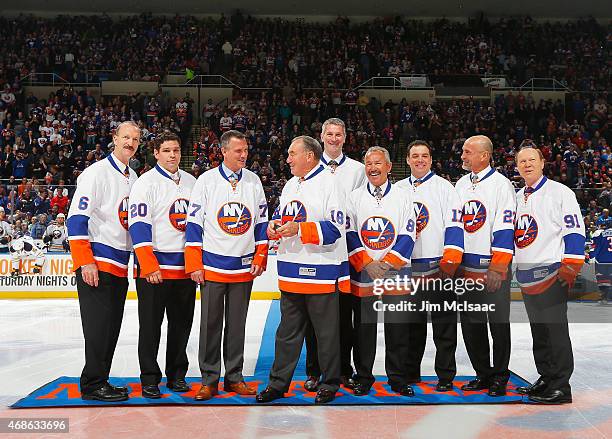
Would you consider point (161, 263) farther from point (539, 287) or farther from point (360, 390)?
point (539, 287)

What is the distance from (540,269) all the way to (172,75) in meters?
18.0

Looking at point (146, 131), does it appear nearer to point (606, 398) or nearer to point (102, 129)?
point (102, 129)

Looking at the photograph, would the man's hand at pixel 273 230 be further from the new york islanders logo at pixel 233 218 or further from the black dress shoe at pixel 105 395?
the black dress shoe at pixel 105 395

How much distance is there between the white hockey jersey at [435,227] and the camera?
495 cm

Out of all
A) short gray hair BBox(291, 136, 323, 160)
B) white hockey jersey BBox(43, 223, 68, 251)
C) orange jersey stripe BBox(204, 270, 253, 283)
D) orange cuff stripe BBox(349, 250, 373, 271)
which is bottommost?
white hockey jersey BBox(43, 223, 68, 251)

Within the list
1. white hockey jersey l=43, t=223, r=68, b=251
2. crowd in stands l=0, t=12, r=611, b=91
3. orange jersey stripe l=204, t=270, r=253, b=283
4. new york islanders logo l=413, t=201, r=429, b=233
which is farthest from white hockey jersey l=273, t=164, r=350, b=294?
crowd in stands l=0, t=12, r=611, b=91

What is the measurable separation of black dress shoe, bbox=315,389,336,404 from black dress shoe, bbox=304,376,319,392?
0.35 metres

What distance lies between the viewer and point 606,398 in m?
4.91

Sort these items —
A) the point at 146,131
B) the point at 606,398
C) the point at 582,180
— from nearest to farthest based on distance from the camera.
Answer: the point at 606,398 < the point at 582,180 < the point at 146,131

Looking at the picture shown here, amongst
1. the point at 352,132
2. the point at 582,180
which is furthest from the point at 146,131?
the point at 582,180

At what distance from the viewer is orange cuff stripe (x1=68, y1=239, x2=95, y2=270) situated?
15.1ft

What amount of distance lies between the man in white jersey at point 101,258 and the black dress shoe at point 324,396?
1373 millimetres

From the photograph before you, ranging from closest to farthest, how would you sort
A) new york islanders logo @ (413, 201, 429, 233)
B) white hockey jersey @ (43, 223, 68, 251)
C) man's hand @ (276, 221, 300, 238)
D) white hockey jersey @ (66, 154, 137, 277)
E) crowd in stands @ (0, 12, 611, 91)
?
man's hand @ (276, 221, 300, 238), white hockey jersey @ (66, 154, 137, 277), new york islanders logo @ (413, 201, 429, 233), white hockey jersey @ (43, 223, 68, 251), crowd in stands @ (0, 12, 611, 91)

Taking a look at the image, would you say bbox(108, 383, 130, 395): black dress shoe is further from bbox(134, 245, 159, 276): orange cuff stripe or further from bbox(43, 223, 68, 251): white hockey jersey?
bbox(43, 223, 68, 251): white hockey jersey
